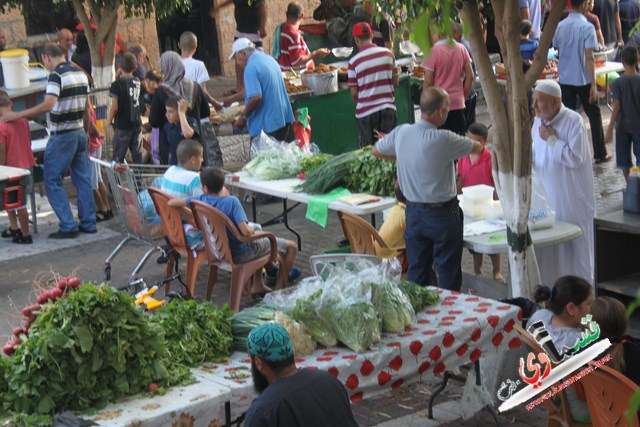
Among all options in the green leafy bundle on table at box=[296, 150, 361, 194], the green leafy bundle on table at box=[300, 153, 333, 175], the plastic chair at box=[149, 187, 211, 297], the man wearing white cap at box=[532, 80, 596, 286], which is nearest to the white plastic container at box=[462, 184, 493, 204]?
the man wearing white cap at box=[532, 80, 596, 286]

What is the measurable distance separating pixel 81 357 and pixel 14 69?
9714 millimetres

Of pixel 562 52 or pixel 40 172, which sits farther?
pixel 562 52

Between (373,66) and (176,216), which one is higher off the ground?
(373,66)

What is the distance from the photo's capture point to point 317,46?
64.8 ft

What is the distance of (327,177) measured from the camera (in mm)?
9461

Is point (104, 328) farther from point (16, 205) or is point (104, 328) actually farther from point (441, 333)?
point (16, 205)

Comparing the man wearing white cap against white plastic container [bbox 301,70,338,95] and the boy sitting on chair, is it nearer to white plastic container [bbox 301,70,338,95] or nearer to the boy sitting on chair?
the boy sitting on chair

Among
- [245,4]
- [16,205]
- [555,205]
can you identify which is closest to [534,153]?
[555,205]

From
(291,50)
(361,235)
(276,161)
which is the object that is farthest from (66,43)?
(361,235)

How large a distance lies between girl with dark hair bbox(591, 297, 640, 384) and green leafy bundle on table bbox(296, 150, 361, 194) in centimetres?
439

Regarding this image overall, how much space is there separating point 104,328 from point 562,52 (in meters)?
9.75

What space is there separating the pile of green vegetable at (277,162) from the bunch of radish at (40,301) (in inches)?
198

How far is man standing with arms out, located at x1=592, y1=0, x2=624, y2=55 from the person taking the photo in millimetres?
Answer: 17453

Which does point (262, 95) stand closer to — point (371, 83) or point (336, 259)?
point (371, 83)
